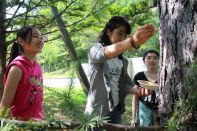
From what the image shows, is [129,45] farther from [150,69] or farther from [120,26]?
[150,69]

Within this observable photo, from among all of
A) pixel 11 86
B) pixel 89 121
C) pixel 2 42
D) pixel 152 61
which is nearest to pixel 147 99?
pixel 152 61

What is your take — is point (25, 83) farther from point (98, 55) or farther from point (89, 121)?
point (89, 121)

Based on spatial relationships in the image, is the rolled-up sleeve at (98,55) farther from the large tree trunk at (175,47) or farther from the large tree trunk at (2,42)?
the large tree trunk at (2,42)

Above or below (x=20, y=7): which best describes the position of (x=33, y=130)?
below

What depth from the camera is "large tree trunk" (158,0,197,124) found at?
1.31 metres

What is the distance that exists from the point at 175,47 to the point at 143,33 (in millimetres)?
152

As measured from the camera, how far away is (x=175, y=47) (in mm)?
1372

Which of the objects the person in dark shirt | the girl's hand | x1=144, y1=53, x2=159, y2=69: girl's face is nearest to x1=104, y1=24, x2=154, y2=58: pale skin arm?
the girl's hand

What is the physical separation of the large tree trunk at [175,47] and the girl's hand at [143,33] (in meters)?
0.06

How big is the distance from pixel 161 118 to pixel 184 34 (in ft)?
1.23

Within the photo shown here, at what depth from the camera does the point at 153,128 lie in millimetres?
1219

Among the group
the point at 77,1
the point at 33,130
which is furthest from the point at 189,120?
the point at 77,1

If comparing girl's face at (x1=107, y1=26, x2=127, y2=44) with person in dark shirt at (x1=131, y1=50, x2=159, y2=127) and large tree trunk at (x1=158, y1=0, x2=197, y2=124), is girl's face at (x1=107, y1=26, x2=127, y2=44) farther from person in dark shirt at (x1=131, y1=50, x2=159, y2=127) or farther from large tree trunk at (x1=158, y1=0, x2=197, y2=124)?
person in dark shirt at (x1=131, y1=50, x2=159, y2=127)

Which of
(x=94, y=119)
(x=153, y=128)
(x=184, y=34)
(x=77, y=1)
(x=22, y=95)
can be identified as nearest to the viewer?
(x=94, y=119)
